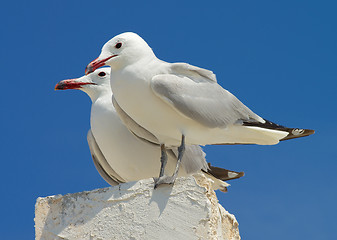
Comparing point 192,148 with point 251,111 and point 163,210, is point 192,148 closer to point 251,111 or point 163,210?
point 251,111

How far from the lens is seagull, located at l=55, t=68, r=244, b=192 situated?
8508 mm

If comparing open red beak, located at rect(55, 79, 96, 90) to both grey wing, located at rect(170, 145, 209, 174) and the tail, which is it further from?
the tail

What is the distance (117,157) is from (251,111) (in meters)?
2.09

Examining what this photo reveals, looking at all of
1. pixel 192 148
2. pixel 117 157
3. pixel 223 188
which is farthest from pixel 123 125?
pixel 223 188

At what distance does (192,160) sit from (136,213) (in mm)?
2383

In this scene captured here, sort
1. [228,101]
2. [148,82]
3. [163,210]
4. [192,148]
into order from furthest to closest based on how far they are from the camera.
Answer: [192,148], [228,101], [148,82], [163,210]

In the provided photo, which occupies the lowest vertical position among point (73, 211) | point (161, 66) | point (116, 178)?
point (73, 211)

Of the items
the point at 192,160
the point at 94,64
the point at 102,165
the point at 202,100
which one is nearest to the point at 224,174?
the point at 192,160

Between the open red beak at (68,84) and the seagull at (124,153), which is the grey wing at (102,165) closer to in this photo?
the seagull at (124,153)

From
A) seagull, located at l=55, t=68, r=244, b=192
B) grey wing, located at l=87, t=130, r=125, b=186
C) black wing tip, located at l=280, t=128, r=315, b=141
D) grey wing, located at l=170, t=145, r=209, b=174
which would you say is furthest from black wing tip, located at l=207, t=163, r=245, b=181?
black wing tip, located at l=280, t=128, r=315, b=141

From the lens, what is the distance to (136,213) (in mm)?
6199

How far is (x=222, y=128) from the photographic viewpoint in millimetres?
7234

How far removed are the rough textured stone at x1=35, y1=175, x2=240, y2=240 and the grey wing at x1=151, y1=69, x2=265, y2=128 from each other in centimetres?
78

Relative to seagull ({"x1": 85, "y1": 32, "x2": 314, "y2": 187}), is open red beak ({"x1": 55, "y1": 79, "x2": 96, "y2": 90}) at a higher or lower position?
higher
